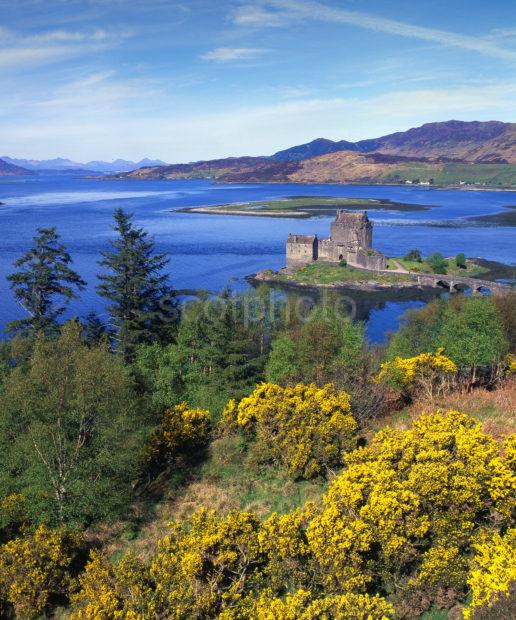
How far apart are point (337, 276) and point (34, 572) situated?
3129 inches

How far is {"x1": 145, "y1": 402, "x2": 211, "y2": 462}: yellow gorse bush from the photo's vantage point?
76.6 ft

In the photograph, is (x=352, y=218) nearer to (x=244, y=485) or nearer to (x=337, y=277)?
(x=337, y=277)

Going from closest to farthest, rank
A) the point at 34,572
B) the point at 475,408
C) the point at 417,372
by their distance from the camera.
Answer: the point at 34,572, the point at 475,408, the point at 417,372

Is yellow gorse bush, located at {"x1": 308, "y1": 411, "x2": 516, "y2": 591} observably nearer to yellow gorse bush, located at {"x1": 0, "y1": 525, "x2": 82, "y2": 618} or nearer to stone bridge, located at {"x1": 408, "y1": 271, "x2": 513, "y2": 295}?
yellow gorse bush, located at {"x1": 0, "y1": 525, "x2": 82, "y2": 618}

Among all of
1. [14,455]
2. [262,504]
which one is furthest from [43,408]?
[262,504]

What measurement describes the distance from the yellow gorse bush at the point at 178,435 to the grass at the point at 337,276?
214 feet

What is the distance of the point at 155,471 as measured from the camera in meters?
23.4

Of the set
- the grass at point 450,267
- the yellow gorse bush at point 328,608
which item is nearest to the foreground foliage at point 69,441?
the yellow gorse bush at point 328,608

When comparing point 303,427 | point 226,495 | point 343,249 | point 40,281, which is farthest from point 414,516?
point 343,249

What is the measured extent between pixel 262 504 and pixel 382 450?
4956 mm

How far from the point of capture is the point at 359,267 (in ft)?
314

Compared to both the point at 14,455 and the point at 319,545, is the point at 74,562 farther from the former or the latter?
the point at 319,545

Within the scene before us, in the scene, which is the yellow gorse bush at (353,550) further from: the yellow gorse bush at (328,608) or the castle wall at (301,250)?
the castle wall at (301,250)

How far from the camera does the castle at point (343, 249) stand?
9562 cm
